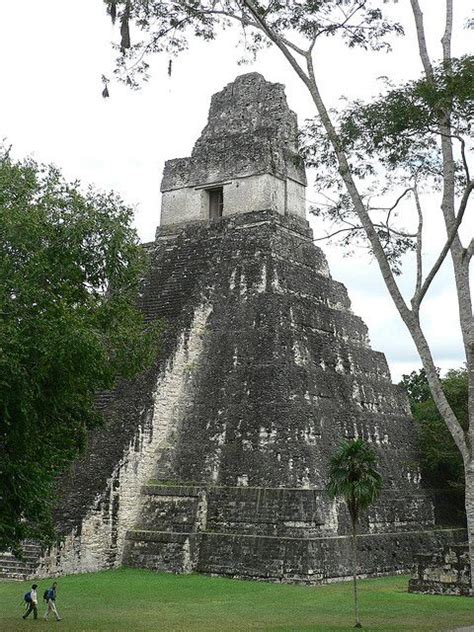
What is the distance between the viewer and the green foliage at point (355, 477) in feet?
37.0

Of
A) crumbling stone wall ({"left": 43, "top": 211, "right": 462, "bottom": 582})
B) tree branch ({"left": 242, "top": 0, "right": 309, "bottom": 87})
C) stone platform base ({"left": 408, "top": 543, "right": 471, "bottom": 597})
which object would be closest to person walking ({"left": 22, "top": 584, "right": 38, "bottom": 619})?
crumbling stone wall ({"left": 43, "top": 211, "right": 462, "bottom": 582})

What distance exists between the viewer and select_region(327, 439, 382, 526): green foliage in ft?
37.0

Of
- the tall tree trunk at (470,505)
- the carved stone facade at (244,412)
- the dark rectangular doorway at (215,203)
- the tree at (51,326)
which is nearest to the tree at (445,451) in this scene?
the carved stone facade at (244,412)

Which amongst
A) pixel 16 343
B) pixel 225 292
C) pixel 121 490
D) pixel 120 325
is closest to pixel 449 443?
pixel 225 292

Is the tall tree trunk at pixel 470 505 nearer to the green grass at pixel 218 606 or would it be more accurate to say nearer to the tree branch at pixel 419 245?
the green grass at pixel 218 606

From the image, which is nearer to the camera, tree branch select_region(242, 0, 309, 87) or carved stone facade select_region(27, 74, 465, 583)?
tree branch select_region(242, 0, 309, 87)

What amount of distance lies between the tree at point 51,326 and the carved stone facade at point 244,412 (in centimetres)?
373

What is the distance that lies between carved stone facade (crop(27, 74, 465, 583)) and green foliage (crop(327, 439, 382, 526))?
10.1ft

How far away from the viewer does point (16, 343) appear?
29.1 feet

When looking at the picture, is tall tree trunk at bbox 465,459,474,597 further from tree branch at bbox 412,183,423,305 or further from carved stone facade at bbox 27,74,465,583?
carved stone facade at bbox 27,74,465,583

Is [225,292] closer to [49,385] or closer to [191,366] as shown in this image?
[191,366]

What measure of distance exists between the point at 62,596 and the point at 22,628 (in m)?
2.56

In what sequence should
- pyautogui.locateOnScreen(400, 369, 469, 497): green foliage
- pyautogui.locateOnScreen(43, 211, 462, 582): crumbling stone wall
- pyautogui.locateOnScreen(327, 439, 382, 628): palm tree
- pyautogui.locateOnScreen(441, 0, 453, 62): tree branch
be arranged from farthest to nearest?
pyautogui.locateOnScreen(400, 369, 469, 497): green foliage → pyautogui.locateOnScreen(43, 211, 462, 582): crumbling stone wall → pyautogui.locateOnScreen(441, 0, 453, 62): tree branch → pyautogui.locateOnScreen(327, 439, 382, 628): palm tree

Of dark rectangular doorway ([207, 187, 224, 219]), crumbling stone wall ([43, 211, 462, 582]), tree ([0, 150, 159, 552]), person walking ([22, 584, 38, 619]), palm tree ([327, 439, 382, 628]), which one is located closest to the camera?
tree ([0, 150, 159, 552])
